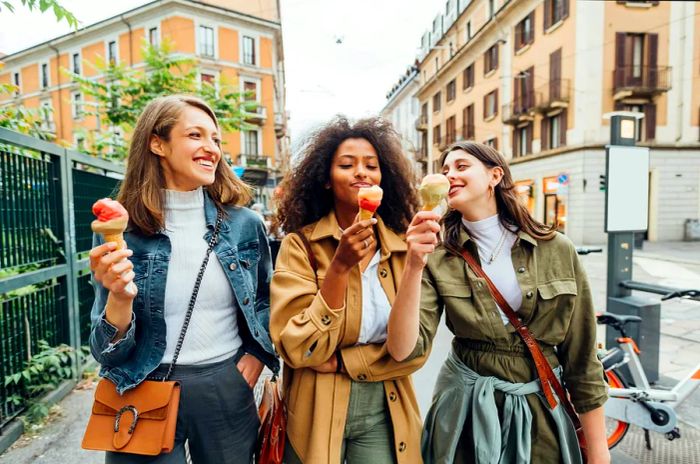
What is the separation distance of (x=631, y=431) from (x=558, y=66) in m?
21.9

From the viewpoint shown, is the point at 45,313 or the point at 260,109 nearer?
the point at 45,313

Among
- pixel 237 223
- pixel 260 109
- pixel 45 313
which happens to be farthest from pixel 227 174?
pixel 260 109

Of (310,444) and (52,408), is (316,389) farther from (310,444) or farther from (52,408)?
(52,408)

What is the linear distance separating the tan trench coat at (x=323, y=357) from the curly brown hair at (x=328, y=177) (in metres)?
0.20

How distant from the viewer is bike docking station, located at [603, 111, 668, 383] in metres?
4.08

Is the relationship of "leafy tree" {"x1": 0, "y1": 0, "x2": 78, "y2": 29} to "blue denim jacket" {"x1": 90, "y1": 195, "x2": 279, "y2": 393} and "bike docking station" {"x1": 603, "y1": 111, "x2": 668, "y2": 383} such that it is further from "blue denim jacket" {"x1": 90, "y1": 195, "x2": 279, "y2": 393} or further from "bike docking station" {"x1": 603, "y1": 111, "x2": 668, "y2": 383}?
"bike docking station" {"x1": 603, "y1": 111, "x2": 668, "y2": 383}

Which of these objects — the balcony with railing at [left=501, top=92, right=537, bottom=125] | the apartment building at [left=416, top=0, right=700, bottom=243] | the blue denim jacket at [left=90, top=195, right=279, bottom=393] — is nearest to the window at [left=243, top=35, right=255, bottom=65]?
the apartment building at [left=416, top=0, right=700, bottom=243]

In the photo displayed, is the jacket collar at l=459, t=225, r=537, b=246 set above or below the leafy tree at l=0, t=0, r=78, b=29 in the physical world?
below

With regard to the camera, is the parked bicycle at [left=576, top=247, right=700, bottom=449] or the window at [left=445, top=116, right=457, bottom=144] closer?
the parked bicycle at [left=576, top=247, right=700, bottom=449]

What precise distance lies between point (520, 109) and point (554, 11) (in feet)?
17.6

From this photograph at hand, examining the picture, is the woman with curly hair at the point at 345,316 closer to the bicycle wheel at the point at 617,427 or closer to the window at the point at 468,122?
the bicycle wheel at the point at 617,427

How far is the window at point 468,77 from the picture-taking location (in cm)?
3031

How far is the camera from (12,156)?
3.26 meters

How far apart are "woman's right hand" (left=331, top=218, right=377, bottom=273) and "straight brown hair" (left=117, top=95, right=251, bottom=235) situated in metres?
0.77
